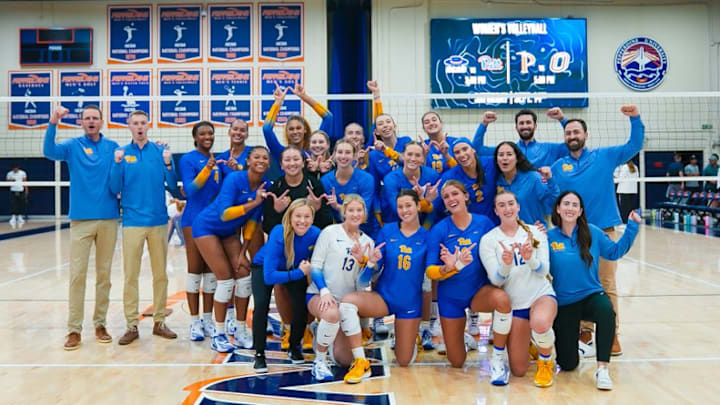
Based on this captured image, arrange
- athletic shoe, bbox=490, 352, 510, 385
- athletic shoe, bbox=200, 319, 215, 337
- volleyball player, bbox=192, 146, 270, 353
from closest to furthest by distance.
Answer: athletic shoe, bbox=490, 352, 510, 385
volleyball player, bbox=192, 146, 270, 353
athletic shoe, bbox=200, 319, 215, 337

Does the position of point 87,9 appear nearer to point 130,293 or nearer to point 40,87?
→ point 40,87

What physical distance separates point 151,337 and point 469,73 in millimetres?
12839

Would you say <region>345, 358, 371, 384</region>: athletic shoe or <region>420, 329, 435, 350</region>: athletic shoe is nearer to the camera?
<region>345, 358, 371, 384</region>: athletic shoe

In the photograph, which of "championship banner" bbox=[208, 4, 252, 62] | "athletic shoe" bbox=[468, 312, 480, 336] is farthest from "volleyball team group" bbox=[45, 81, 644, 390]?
"championship banner" bbox=[208, 4, 252, 62]

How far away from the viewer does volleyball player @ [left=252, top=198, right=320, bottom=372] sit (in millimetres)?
4484

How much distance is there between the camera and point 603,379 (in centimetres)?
408

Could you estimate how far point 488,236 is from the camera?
4.39 metres

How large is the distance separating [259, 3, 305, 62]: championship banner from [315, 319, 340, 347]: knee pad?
13.6 m

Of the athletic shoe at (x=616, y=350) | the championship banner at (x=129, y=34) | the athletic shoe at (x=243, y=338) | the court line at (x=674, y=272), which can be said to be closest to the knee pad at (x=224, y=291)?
the athletic shoe at (x=243, y=338)

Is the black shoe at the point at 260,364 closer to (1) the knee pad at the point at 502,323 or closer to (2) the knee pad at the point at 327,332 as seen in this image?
(2) the knee pad at the point at 327,332

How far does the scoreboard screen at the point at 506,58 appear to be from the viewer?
1639 cm

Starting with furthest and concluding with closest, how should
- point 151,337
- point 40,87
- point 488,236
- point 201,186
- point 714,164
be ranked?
point 40,87 < point 714,164 < point 151,337 < point 201,186 < point 488,236

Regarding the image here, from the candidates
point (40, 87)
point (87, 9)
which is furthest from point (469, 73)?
point (40, 87)

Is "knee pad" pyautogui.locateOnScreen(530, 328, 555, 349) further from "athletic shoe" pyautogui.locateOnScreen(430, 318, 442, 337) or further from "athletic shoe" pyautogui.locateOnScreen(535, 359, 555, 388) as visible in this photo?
"athletic shoe" pyautogui.locateOnScreen(430, 318, 442, 337)
